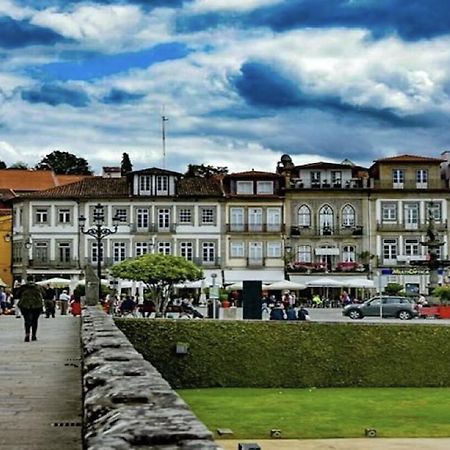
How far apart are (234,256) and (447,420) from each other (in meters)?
45.2

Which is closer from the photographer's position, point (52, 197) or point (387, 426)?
point (387, 426)

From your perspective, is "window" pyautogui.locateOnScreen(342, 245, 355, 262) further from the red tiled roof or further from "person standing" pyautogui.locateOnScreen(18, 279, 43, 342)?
"person standing" pyautogui.locateOnScreen(18, 279, 43, 342)

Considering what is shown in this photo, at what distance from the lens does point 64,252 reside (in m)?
73.3

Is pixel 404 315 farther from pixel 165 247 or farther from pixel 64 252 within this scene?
pixel 64 252

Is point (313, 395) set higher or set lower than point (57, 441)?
lower

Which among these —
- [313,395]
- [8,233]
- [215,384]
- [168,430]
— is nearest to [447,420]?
[313,395]

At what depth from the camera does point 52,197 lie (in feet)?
242

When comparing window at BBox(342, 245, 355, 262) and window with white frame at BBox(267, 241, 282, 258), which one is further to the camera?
window at BBox(342, 245, 355, 262)

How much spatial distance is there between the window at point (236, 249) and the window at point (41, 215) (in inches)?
542

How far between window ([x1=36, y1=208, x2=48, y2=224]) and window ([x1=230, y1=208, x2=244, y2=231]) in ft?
44.8

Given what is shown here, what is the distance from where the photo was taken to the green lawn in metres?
27.3

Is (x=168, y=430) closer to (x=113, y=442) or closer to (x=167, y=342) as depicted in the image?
(x=113, y=442)

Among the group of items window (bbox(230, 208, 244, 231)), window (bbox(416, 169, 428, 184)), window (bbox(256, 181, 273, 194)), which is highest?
window (bbox(416, 169, 428, 184))

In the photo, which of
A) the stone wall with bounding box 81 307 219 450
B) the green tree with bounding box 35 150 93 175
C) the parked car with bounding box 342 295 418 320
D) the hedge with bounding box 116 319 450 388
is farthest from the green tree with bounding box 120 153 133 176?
the stone wall with bounding box 81 307 219 450
